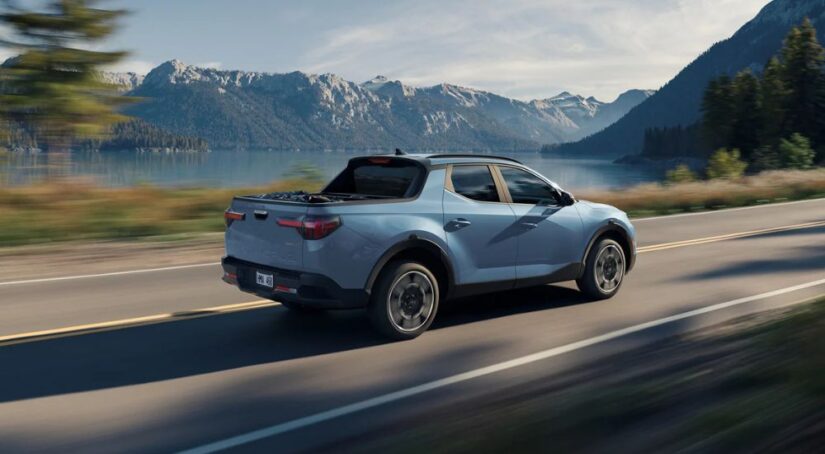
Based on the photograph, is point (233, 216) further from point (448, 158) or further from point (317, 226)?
point (448, 158)

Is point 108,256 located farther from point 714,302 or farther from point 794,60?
point 794,60

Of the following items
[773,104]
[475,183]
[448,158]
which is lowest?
[475,183]

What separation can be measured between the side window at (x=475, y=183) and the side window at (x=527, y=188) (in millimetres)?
245

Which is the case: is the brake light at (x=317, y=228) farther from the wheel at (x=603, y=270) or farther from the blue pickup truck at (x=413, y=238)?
the wheel at (x=603, y=270)

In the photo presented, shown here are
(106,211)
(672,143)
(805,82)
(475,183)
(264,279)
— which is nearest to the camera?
(264,279)

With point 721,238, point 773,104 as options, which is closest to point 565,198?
point 721,238

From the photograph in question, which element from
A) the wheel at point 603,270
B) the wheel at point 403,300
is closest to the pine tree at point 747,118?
the wheel at point 603,270

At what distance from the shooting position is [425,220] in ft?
22.3

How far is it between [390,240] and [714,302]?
3.93m

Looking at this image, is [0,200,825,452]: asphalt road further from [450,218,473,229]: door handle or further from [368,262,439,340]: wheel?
[450,218,473,229]: door handle

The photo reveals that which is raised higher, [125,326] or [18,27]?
[18,27]

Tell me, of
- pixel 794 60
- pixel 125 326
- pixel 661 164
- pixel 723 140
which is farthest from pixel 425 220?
pixel 661 164

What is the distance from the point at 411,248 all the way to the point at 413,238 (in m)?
0.14

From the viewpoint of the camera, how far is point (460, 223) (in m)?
7.05
